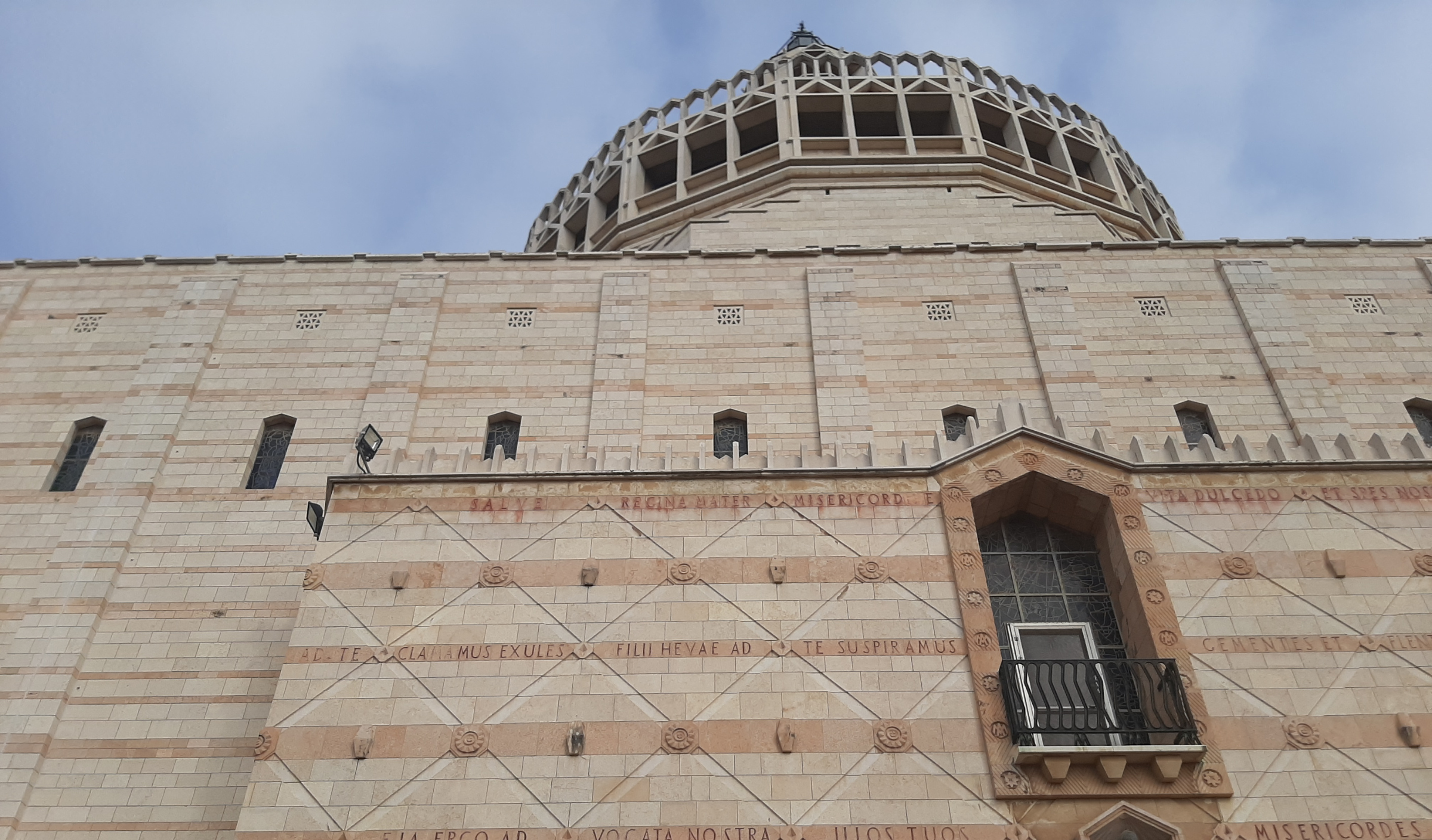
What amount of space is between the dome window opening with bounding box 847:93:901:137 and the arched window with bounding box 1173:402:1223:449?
11171 mm

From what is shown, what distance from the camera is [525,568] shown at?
11.5m

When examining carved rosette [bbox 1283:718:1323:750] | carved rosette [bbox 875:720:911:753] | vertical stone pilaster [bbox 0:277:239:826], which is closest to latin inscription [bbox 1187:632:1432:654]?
carved rosette [bbox 1283:718:1323:750]

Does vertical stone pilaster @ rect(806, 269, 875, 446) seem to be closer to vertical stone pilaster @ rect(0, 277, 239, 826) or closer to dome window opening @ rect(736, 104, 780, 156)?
dome window opening @ rect(736, 104, 780, 156)

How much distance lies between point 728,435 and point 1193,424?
6.86m

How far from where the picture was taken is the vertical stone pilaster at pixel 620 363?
640 inches

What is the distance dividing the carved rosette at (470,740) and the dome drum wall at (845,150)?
14.5 meters

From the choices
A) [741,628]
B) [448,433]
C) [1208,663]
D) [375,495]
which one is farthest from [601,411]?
[1208,663]

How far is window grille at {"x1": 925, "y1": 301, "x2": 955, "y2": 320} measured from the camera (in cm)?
1778

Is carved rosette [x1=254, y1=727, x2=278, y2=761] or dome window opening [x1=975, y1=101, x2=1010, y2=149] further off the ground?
dome window opening [x1=975, y1=101, x2=1010, y2=149]

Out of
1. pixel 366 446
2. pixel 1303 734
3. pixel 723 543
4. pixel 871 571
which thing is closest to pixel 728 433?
pixel 723 543

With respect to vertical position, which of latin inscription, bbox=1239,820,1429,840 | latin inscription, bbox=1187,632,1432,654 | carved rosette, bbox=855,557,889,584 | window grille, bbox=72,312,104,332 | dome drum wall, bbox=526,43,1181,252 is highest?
dome drum wall, bbox=526,43,1181,252

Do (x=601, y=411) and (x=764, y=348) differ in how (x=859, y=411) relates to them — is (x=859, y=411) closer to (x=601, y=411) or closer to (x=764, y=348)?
(x=764, y=348)

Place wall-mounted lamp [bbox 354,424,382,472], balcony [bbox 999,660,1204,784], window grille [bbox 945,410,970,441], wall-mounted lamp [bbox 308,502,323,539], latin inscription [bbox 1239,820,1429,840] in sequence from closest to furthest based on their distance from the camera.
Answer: latin inscription [bbox 1239,820,1429,840] → balcony [bbox 999,660,1204,784] → wall-mounted lamp [bbox 354,424,382,472] → wall-mounted lamp [bbox 308,502,323,539] → window grille [bbox 945,410,970,441]

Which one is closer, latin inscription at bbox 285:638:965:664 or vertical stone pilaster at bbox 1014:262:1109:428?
latin inscription at bbox 285:638:965:664
